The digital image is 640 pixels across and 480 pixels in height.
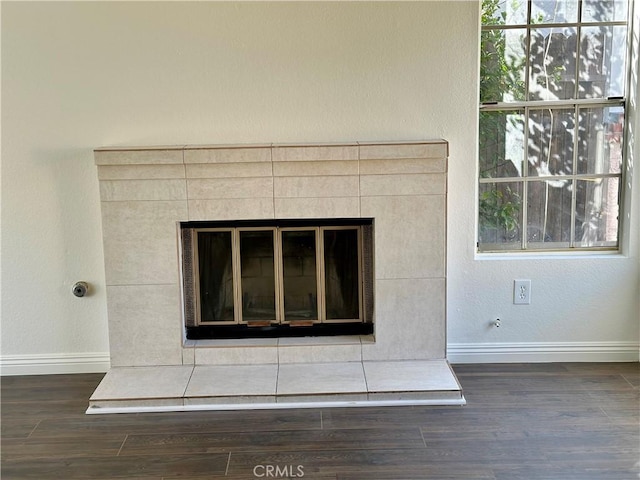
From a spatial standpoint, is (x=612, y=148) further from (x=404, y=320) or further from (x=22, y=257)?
(x=22, y=257)

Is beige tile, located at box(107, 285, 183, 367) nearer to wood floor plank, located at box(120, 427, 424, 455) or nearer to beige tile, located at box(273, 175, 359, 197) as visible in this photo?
wood floor plank, located at box(120, 427, 424, 455)

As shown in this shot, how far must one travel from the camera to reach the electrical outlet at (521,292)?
123 inches

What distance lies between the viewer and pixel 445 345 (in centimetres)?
303

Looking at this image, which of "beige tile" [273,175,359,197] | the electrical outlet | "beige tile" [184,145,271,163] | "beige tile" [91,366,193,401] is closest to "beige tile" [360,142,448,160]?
"beige tile" [273,175,359,197]

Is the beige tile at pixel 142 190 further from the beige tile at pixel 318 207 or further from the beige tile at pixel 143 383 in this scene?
the beige tile at pixel 143 383

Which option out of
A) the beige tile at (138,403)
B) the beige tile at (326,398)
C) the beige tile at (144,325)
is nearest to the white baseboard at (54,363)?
the beige tile at (144,325)

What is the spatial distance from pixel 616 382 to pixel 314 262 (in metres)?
1.58

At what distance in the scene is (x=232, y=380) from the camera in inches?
113

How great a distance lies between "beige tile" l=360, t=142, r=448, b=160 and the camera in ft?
9.35

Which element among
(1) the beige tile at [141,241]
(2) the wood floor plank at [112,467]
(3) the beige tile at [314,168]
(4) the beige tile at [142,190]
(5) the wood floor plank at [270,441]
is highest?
(3) the beige tile at [314,168]

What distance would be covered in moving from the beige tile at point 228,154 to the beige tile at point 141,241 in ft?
0.79

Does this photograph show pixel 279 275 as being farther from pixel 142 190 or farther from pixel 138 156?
pixel 138 156

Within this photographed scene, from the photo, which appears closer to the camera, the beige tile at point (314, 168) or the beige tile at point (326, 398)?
the beige tile at point (326, 398)

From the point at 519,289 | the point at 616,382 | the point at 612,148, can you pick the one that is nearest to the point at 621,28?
the point at 612,148
